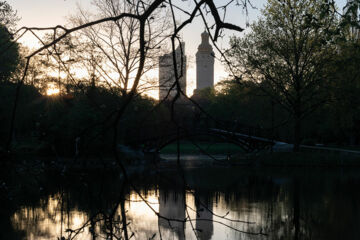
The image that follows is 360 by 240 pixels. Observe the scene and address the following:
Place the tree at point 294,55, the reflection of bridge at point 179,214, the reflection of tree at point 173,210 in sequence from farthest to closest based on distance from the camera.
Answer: the tree at point 294,55, the reflection of tree at point 173,210, the reflection of bridge at point 179,214

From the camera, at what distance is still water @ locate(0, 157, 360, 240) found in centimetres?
1169

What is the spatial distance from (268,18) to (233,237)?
25.1 metres

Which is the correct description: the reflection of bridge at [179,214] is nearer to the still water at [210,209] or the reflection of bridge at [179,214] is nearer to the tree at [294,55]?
the still water at [210,209]

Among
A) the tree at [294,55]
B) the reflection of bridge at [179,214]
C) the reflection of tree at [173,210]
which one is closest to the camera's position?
the reflection of bridge at [179,214]

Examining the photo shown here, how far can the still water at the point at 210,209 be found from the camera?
38.3ft

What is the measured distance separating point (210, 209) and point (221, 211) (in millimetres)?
530

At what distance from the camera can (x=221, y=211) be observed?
14430 mm

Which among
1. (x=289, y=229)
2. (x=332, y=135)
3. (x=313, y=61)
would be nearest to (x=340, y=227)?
(x=289, y=229)

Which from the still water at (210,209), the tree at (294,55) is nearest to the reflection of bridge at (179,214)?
the still water at (210,209)

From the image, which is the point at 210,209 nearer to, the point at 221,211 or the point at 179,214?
the point at 221,211

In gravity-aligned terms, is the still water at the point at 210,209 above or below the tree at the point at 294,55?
below

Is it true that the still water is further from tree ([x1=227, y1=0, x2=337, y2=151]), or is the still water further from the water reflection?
tree ([x1=227, y1=0, x2=337, y2=151])

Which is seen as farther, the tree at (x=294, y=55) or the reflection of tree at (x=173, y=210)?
the tree at (x=294, y=55)

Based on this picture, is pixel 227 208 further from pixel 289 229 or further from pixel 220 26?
pixel 220 26
